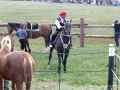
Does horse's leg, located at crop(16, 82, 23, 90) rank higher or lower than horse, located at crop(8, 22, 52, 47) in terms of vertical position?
higher

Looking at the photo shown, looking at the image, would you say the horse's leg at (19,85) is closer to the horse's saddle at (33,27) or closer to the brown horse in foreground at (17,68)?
the brown horse in foreground at (17,68)

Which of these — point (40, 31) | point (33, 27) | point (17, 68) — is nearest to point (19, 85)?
point (17, 68)

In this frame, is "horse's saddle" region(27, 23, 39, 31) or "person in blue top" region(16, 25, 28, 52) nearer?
"person in blue top" region(16, 25, 28, 52)

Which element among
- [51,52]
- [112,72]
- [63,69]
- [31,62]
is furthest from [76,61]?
[31,62]

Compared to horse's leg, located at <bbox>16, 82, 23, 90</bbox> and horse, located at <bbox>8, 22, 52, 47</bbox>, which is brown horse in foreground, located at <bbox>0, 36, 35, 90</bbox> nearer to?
horse's leg, located at <bbox>16, 82, 23, 90</bbox>

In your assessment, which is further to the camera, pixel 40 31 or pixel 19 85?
pixel 40 31

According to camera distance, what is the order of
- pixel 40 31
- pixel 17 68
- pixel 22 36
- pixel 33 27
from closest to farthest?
pixel 17 68, pixel 22 36, pixel 33 27, pixel 40 31

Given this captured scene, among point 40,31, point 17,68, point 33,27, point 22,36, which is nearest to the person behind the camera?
point 17,68

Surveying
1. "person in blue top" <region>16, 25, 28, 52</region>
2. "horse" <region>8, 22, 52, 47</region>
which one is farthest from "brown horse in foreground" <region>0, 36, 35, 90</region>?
→ "horse" <region>8, 22, 52, 47</region>

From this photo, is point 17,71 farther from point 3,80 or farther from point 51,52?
point 51,52

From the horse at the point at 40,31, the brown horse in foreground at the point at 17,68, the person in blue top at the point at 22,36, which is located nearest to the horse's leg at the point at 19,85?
the brown horse in foreground at the point at 17,68

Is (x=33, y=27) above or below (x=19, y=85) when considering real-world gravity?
below

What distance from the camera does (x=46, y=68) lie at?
16375mm

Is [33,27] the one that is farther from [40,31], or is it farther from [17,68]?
[17,68]
